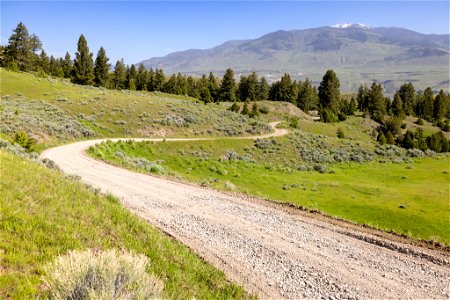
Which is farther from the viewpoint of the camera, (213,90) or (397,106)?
(397,106)

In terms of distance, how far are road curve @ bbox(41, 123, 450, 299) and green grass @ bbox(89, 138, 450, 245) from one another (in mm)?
6942

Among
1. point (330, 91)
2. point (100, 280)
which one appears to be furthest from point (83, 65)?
point (100, 280)

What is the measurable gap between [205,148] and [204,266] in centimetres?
3698

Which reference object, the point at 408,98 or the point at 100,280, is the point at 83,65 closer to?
the point at 100,280

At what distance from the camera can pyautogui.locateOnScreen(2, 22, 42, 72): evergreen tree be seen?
261ft

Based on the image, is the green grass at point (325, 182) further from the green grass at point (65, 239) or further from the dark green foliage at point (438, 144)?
the dark green foliage at point (438, 144)

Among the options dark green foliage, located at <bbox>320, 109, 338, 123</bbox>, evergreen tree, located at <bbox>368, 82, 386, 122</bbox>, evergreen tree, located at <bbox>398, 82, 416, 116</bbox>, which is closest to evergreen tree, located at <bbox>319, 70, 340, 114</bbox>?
dark green foliage, located at <bbox>320, 109, 338, 123</bbox>

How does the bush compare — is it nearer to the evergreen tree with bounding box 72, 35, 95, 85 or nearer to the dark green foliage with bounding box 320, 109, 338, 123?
the evergreen tree with bounding box 72, 35, 95, 85

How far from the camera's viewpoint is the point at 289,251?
37.3 ft

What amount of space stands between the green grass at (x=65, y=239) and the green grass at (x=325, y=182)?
12.8 metres

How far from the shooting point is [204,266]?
945cm

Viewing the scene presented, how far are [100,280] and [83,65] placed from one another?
95.7 meters

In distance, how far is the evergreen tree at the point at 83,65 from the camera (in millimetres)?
87125

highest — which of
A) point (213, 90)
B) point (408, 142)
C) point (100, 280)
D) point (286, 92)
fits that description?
point (213, 90)
